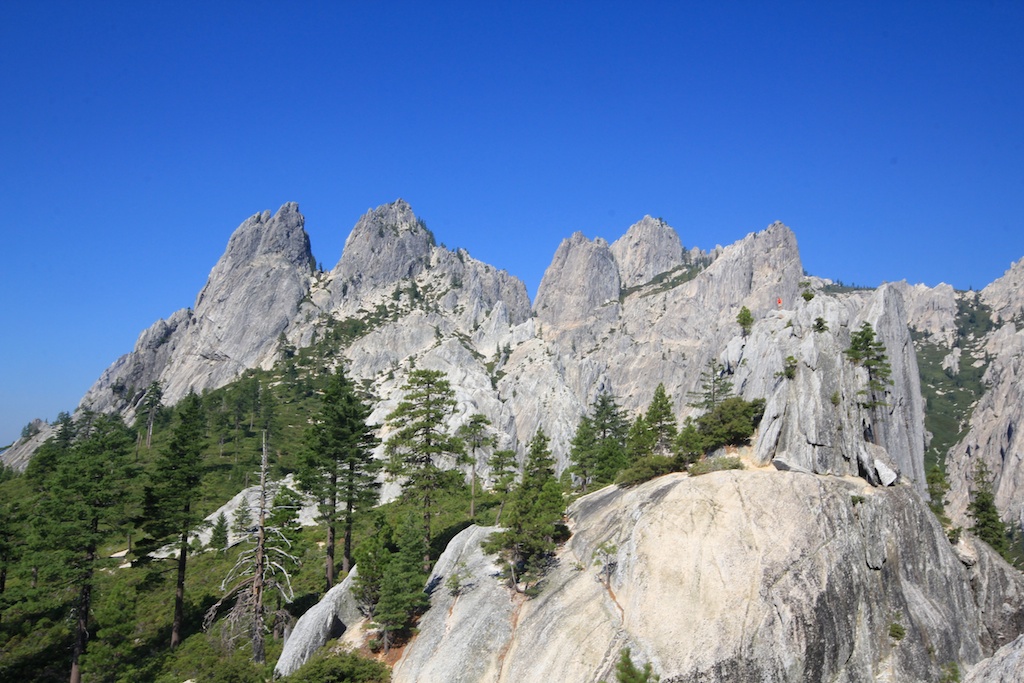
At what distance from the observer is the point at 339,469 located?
137 feet

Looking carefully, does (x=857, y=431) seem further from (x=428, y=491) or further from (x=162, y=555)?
(x=162, y=555)

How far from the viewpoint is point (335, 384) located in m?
47.2

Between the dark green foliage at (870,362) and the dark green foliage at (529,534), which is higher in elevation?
the dark green foliage at (870,362)

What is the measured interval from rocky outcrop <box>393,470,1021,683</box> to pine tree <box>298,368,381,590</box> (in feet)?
34.7

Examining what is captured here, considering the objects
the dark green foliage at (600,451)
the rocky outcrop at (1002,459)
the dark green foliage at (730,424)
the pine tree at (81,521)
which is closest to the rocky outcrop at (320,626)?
the pine tree at (81,521)

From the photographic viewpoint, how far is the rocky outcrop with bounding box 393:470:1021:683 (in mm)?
24828

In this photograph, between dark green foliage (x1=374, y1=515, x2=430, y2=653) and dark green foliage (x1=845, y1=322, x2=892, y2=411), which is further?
dark green foliage (x1=845, y1=322, x2=892, y2=411)

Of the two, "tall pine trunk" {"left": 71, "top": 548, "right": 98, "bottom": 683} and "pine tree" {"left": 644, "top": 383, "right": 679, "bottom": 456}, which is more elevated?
"pine tree" {"left": 644, "top": 383, "right": 679, "bottom": 456}

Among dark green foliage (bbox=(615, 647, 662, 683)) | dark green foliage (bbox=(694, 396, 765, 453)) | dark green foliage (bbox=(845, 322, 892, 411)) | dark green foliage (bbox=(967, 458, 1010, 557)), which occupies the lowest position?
dark green foliage (bbox=(615, 647, 662, 683))

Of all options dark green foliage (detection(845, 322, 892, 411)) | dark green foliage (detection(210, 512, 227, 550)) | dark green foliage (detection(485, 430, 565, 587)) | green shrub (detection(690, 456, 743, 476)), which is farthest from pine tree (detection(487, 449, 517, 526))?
dark green foliage (detection(845, 322, 892, 411))

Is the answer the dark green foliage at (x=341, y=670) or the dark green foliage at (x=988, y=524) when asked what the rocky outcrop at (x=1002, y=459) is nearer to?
the dark green foliage at (x=988, y=524)

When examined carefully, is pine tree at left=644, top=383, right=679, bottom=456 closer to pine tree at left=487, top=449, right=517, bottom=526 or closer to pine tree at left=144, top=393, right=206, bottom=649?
pine tree at left=487, top=449, right=517, bottom=526

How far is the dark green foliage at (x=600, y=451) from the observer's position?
51094mm

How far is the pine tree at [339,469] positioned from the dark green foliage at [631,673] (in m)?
22.2
